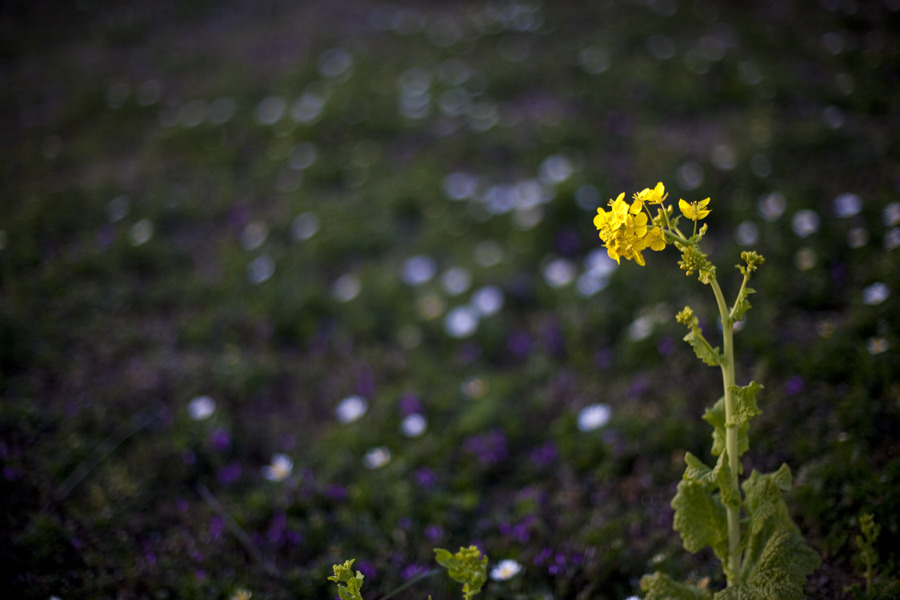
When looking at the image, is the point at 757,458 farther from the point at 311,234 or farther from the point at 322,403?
the point at 311,234

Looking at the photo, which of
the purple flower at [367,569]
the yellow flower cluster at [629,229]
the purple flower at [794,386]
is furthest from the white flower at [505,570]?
the purple flower at [794,386]

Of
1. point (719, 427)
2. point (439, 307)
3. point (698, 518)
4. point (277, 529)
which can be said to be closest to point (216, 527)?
point (277, 529)

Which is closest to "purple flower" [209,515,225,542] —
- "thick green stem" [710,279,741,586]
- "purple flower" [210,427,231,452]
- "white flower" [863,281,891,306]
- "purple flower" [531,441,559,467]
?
"purple flower" [210,427,231,452]

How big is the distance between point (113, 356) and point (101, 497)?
1.00 metres

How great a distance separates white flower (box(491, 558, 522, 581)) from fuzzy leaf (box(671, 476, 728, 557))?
60cm

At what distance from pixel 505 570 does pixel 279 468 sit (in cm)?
107

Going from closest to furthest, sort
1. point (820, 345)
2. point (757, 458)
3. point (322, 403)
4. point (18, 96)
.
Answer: point (757, 458) → point (820, 345) → point (322, 403) → point (18, 96)

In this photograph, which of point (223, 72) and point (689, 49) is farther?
point (223, 72)

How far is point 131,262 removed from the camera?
3.59m

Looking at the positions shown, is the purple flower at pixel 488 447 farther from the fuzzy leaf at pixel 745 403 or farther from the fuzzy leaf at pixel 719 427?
the fuzzy leaf at pixel 745 403

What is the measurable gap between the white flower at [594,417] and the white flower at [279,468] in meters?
1.29

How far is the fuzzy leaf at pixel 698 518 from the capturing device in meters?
1.54

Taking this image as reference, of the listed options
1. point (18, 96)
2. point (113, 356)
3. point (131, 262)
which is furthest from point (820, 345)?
point (18, 96)

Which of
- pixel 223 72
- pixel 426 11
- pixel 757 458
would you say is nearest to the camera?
pixel 757 458
